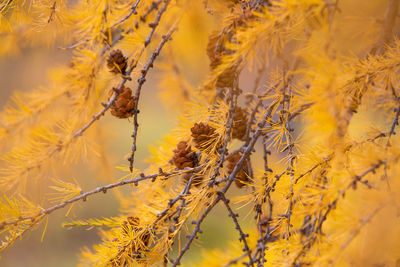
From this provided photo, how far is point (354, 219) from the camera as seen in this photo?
327mm

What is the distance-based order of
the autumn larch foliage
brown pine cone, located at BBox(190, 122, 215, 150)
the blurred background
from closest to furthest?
the autumn larch foliage → brown pine cone, located at BBox(190, 122, 215, 150) → the blurred background

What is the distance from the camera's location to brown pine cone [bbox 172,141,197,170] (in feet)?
1.56

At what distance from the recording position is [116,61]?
0.47m

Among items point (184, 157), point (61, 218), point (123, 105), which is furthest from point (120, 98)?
point (61, 218)

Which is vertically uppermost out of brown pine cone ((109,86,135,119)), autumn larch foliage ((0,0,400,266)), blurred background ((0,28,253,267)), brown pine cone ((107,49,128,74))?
blurred background ((0,28,253,267))

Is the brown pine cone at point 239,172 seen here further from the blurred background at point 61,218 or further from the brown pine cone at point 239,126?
the blurred background at point 61,218

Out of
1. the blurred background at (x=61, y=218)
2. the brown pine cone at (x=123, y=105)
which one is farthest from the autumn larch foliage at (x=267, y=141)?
the blurred background at (x=61, y=218)

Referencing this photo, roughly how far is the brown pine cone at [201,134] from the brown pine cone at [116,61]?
5.0 inches

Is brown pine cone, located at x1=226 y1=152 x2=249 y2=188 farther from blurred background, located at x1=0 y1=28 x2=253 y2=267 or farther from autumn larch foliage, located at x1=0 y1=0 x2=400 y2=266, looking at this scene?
blurred background, located at x1=0 y1=28 x2=253 y2=267

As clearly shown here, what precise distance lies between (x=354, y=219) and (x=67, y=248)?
272cm

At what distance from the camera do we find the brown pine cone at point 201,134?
464 millimetres

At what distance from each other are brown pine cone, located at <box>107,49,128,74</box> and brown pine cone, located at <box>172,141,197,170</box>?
130mm

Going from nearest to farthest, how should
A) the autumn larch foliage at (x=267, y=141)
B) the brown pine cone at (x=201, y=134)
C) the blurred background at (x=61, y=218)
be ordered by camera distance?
the autumn larch foliage at (x=267, y=141)
the brown pine cone at (x=201, y=134)
the blurred background at (x=61, y=218)

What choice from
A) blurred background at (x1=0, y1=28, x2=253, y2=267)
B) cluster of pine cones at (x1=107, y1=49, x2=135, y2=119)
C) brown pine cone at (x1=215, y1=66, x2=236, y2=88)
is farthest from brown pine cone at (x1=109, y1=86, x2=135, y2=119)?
blurred background at (x1=0, y1=28, x2=253, y2=267)
